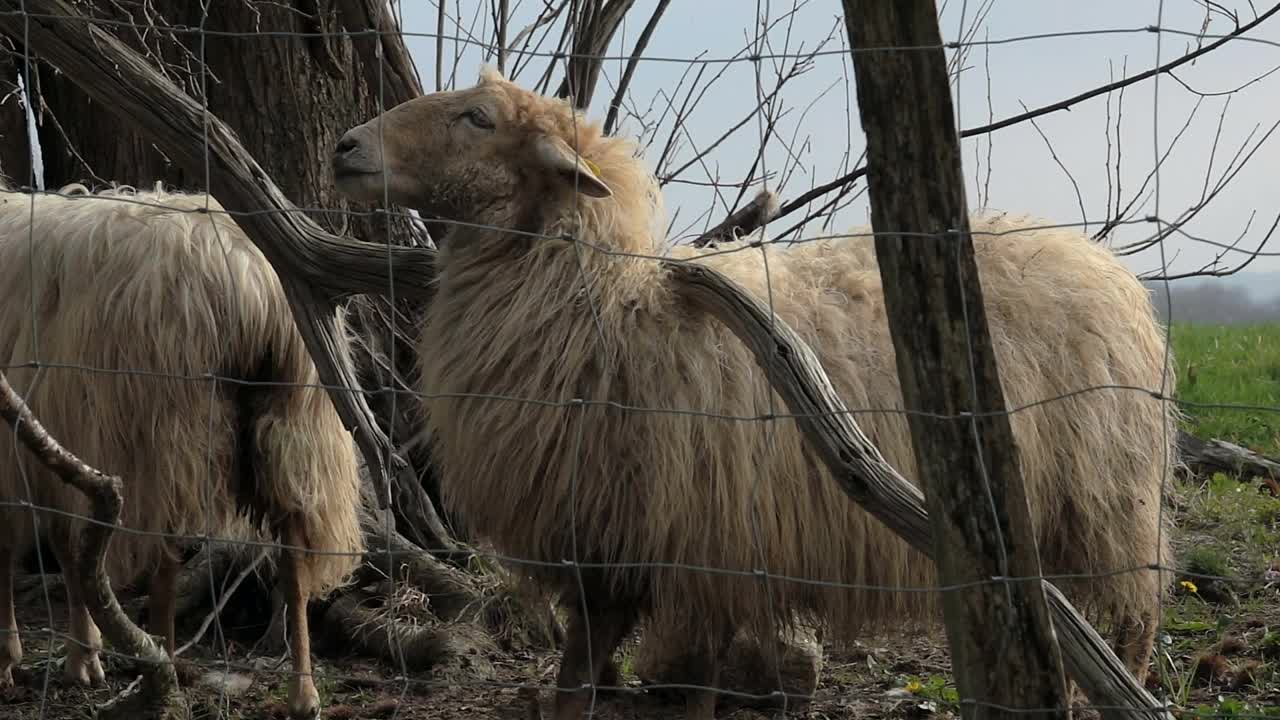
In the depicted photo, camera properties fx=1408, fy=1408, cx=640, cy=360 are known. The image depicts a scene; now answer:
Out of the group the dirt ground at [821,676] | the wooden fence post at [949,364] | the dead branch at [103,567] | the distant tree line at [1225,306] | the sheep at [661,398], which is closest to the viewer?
the wooden fence post at [949,364]

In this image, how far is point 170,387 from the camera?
4.25 m

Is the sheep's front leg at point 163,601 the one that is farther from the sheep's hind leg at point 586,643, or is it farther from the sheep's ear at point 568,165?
the sheep's ear at point 568,165

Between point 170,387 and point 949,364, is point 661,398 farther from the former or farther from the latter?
point 170,387

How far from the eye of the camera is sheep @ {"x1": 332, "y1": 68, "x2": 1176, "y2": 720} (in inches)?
143

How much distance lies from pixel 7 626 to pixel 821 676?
289 centimetres

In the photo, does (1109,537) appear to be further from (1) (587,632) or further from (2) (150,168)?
(2) (150,168)

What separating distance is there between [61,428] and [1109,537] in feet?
10.4

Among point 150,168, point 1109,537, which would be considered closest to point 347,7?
point 150,168

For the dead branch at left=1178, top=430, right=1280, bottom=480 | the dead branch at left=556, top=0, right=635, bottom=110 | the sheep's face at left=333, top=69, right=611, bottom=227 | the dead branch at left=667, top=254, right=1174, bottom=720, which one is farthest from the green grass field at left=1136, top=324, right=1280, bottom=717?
the dead branch at left=556, top=0, right=635, bottom=110

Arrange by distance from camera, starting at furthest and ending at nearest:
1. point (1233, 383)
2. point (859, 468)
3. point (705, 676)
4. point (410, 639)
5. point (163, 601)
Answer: point (1233, 383)
point (410, 639)
point (163, 601)
point (705, 676)
point (859, 468)

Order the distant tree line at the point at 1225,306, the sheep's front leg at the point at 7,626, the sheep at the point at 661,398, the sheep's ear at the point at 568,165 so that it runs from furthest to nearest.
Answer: the sheep's front leg at the point at 7,626
the sheep's ear at the point at 568,165
the sheep at the point at 661,398
the distant tree line at the point at 1225,306

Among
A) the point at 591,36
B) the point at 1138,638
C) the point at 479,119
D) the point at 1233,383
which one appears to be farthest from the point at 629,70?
the point at 1233,383

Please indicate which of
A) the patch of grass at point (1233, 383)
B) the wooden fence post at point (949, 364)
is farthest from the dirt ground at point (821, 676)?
the wooden fence post at point (949, 364)

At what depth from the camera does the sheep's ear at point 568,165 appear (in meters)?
3.73
